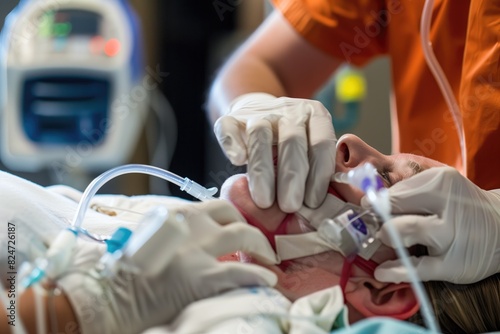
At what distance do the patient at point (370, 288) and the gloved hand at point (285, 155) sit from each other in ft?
0.11

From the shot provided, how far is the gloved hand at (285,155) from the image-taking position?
1.07 metres

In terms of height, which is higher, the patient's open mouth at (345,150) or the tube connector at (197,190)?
the patient's open mouth at (345,150)

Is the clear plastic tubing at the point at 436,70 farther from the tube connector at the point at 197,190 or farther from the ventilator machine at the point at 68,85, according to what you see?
the ventilator machine at the point at 68,85

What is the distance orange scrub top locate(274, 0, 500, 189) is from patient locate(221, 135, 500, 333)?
1.29ft

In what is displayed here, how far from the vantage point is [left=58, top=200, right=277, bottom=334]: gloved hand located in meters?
0.89

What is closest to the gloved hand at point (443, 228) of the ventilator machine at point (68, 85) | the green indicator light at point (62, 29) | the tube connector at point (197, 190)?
the tube connector at point (197, 190)

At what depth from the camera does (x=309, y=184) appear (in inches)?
43.4

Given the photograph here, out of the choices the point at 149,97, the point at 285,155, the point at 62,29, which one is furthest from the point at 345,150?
the point at 149,97

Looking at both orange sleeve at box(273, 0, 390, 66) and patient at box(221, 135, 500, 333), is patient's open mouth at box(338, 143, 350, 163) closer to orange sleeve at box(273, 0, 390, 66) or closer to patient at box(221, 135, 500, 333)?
patient at box(221, 135, 500, 333)

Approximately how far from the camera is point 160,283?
904mm

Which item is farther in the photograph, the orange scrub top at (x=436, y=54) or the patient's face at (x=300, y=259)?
the orange scrub top at (x=436, y=54)

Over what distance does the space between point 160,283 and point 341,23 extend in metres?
1.09

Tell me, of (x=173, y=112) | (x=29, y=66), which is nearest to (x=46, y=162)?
(x=29, y=66)

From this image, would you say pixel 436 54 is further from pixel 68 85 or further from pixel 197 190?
pixel 68 85
